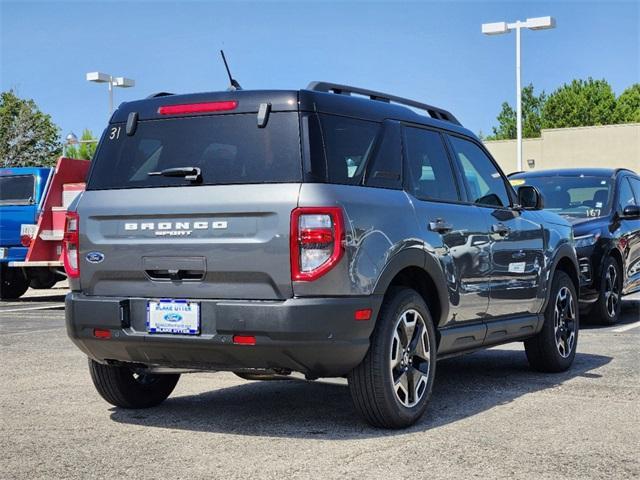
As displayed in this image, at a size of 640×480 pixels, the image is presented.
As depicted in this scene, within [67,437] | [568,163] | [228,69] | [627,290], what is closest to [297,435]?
[67,437]

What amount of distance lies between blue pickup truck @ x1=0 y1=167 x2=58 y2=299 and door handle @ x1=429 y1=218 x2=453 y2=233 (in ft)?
36.6

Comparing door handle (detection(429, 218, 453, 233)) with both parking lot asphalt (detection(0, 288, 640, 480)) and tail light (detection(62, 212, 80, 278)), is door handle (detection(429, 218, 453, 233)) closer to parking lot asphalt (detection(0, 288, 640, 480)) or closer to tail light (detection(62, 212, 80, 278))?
parking lot asphalt (detection(0, 288, 640, 480))

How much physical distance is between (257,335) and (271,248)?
464 mm

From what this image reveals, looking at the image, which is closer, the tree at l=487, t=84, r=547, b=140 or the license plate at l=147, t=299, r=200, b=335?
the license plate at l=147, t=299, r=200, b=335

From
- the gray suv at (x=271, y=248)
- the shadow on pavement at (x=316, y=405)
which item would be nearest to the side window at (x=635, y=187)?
the shadow on pavement at (x=316, y=405)

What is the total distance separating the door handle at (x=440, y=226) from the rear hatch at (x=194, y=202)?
1171 millimetres

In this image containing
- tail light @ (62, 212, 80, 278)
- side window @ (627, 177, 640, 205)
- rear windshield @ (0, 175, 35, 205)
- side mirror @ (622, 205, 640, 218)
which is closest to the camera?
tail light @ (62, 212, 80, 278)

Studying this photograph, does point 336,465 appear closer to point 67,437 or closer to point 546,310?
point 67,437

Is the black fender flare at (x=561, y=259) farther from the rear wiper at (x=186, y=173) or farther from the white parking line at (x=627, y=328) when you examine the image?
the rear wiper at (x=186, y=173)

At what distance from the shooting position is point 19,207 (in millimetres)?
17031

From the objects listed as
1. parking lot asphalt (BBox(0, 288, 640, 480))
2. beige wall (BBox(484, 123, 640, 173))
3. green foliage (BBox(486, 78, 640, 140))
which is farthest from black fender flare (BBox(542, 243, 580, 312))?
green foliage (BBox(486, 78, 640, 140))

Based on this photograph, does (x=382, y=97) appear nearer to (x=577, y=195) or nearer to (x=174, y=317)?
(x=174, y=317)

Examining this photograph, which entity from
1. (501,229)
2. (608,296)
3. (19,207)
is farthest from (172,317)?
(19,207)

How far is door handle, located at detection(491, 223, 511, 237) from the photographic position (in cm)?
737
